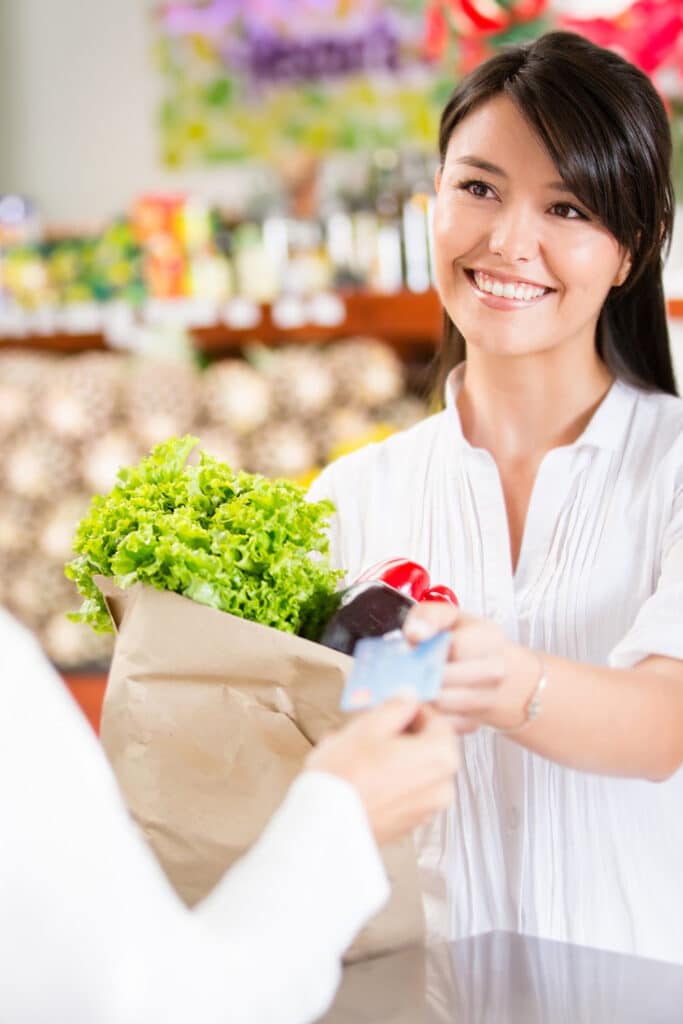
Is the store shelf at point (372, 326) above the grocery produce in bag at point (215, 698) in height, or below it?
below

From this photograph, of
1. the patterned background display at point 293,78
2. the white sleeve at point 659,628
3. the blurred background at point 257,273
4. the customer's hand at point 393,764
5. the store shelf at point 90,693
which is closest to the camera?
the customer's hand at point 393,764

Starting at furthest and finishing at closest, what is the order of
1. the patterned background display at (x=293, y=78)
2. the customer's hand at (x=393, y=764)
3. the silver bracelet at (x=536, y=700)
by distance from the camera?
the patterned background display at (x=293, y=78) < the silver bracelet at (x=536, y=700) < the customer's hand at (x=393, y=764)

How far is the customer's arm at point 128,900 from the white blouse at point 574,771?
25.0 inches

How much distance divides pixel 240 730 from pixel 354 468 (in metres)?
0.68

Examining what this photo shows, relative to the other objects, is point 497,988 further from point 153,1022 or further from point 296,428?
point 296,428

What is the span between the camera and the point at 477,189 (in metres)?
1.76

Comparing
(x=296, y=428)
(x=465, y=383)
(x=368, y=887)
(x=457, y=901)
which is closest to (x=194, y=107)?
(x=296, y=428)

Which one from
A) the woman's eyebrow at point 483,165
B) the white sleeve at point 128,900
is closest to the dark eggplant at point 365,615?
the white sleeve at point 128,900

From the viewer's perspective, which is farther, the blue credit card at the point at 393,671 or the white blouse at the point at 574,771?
the white blouse at the point at 574,771

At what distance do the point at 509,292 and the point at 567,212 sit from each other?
0.11 m

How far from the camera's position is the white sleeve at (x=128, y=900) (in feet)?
3.06

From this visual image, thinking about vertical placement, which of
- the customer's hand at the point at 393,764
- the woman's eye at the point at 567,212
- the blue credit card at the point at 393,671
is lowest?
the customer's hand at the point at 393,764

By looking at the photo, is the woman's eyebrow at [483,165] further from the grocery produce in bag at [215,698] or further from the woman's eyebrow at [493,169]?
the grocery produce in bag at [215,698]

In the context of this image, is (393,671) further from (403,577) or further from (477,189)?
(477,189)
